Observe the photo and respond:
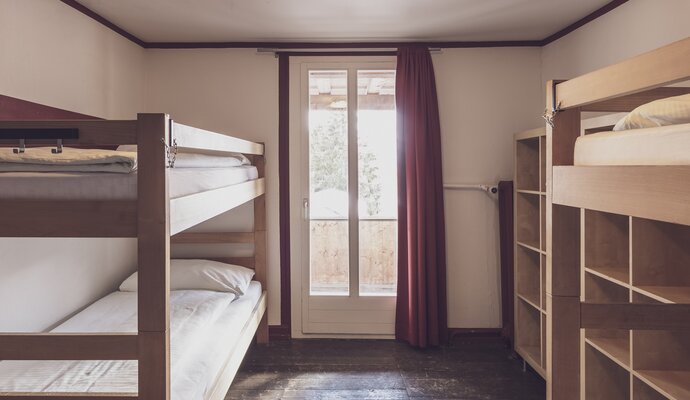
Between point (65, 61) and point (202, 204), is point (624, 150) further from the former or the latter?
point (65, 61)

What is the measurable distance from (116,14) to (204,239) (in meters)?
1.61

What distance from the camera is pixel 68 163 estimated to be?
1.17 metres

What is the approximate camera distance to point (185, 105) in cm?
318

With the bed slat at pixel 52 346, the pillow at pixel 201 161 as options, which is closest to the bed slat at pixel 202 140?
the pillow at pixel 201 161

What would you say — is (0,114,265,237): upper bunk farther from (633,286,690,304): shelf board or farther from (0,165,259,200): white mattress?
(633,286,690,304): shelf board

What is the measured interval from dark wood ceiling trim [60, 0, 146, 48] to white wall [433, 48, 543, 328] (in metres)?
2.26

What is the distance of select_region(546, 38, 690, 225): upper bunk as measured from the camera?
2.82 feet

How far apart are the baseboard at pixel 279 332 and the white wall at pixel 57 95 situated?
1.16m

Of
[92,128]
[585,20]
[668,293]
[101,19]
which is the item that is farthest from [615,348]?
[101,19]

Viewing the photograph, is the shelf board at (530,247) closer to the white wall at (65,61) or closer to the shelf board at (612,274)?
the shelf board at (612,274)

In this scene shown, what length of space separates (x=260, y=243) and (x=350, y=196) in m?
0.78

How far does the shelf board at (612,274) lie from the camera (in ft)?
5.94

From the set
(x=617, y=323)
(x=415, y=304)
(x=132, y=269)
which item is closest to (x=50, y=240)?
(x=132, y=269)

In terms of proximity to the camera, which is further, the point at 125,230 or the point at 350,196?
the point at 350,196
